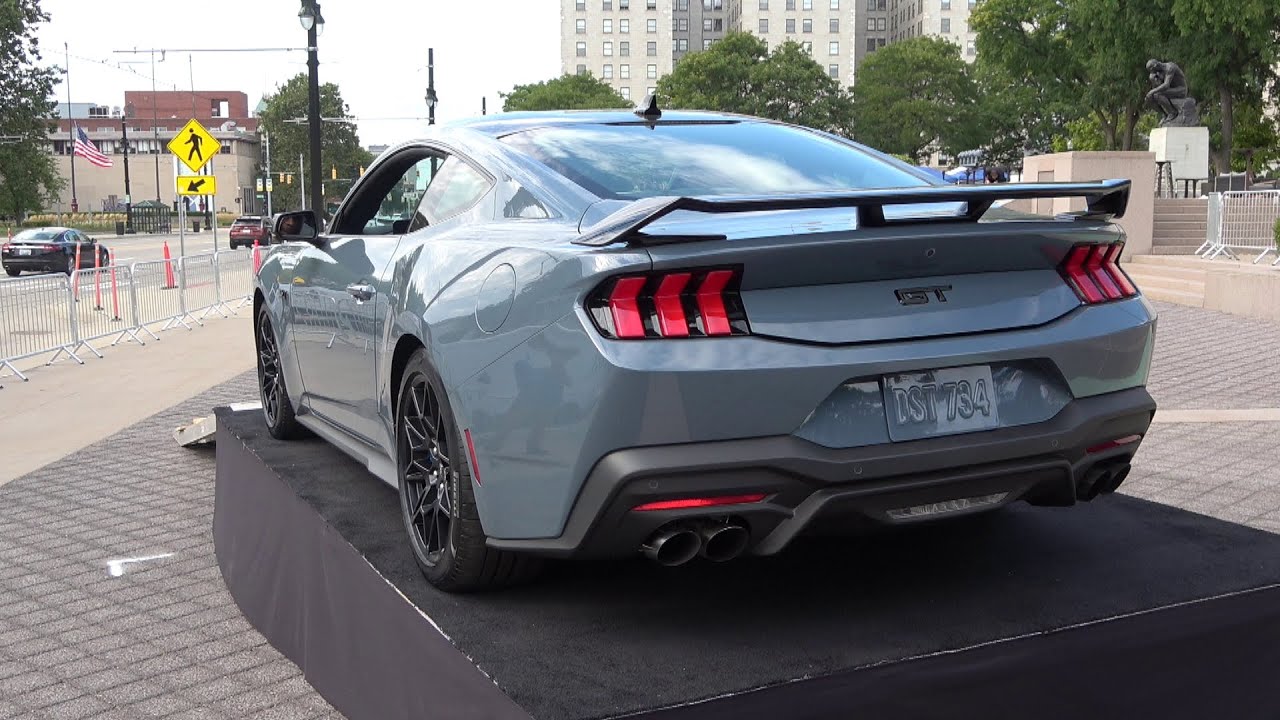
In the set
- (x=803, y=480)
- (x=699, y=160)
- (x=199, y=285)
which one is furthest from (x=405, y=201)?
(x=199, y=285)

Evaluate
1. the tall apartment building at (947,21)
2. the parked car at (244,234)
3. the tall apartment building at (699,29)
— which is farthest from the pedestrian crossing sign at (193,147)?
the tall apartment building at (699,29)

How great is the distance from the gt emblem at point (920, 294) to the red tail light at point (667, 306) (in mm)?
408

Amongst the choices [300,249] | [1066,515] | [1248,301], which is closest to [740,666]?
[1066,515]

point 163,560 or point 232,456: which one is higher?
point 232,456

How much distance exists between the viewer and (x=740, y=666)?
279cm

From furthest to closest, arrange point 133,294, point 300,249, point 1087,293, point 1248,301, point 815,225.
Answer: point 133,294 → point 1248,301 → point 300,249 → point 1087,293 → point 815,225

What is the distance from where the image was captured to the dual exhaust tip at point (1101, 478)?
10.8ft

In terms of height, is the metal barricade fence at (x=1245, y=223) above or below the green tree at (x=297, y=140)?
below

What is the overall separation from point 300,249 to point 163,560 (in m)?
1.78

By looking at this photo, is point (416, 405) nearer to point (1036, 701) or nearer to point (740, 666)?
point (740, 666)

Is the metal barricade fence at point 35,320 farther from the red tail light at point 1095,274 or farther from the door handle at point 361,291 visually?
the red tail light at point 1095,274

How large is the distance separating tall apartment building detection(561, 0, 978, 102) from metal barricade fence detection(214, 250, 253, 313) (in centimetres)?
13976

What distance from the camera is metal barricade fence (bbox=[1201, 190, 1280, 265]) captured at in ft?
68.3

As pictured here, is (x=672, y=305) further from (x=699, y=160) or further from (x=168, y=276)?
(x=168, y=276)
